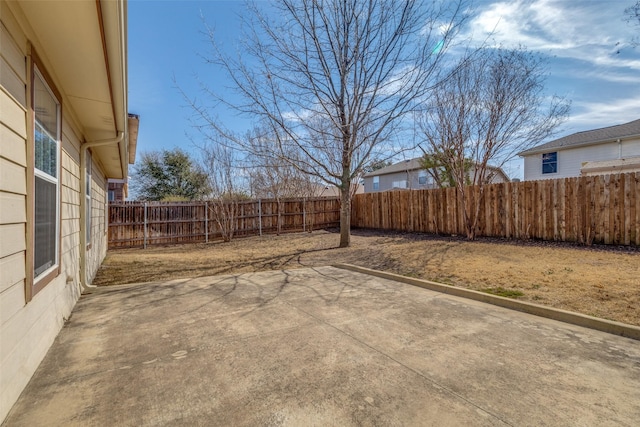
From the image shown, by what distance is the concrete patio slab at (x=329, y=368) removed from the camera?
69.3 inches

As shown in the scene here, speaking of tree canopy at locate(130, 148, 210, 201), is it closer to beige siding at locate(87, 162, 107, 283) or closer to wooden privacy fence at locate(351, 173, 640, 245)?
beige siding at locate(87, 162, 107, 283)

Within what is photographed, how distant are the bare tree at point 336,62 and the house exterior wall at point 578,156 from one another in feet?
39.3

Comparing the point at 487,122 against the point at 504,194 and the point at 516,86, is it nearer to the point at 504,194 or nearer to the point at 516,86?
the point at 516,86

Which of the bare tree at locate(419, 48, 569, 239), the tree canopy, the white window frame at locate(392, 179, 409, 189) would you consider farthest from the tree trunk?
the tree canopy

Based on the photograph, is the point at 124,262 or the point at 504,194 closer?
the point at 124,262

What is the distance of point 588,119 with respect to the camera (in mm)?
10375

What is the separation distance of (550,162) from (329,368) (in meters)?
18.4

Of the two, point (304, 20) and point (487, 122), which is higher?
point (304, 20)

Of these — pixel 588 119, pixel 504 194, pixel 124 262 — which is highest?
pixel 588 119

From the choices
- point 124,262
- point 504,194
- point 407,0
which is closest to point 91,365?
point 124,262

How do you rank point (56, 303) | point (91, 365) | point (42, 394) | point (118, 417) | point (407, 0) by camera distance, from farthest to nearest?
point (407, 0) < point (56, 303) < point (91, 365) < point (42, 394) < point (118, 417)

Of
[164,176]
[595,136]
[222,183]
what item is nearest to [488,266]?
[222,183]

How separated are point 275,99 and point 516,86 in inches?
249

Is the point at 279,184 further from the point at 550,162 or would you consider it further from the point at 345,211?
the point at 550,162
